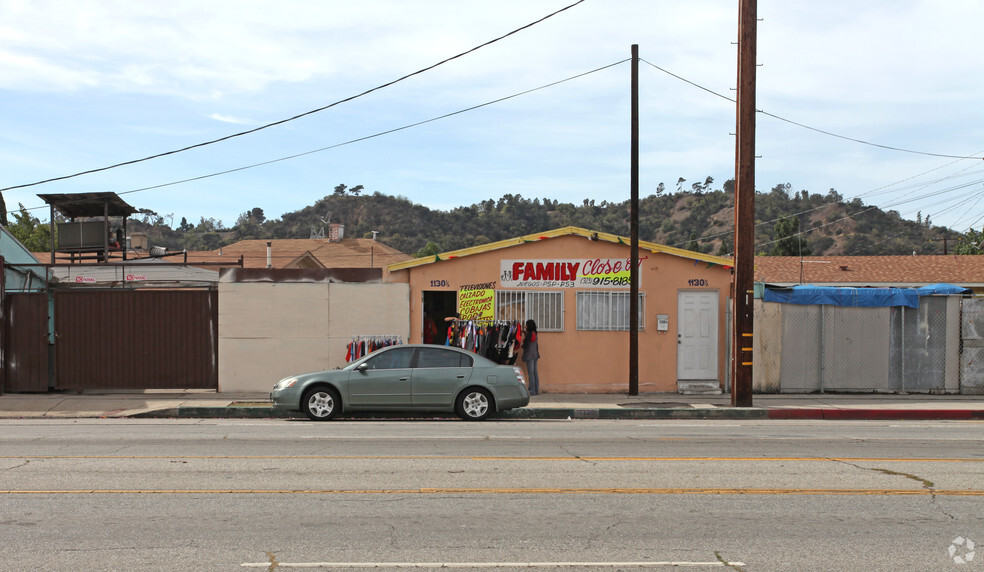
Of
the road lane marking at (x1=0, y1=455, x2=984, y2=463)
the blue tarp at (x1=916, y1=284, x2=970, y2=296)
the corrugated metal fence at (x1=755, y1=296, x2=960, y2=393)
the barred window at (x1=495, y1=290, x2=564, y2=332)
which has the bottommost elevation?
the road lane marking at (x1=0, y1=455, x2=984, y2=463)

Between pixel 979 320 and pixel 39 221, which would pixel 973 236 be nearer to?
pixel 979 320

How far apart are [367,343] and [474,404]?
4883 millimetres

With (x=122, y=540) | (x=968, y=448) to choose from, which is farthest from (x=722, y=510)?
(x=968, y=448)

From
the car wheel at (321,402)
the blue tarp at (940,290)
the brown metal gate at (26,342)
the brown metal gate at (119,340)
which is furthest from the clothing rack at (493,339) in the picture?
the blue tarp at (940,290)

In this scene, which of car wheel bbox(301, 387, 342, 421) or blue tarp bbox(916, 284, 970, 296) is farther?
blue tarp bbox(916, 284, 970, 296)

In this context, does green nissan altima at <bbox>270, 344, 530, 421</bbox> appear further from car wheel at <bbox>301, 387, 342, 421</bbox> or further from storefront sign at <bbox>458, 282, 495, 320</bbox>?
storefront sign at <bbox>458, 282, 495, 320</bbox>

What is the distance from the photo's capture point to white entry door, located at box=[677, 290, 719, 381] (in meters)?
18.9

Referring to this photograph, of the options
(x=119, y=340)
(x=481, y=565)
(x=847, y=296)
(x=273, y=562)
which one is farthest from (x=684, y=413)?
(x=119, y=340)

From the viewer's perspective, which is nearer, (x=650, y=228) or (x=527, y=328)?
(x=527, y=328)

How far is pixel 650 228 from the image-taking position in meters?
83.1

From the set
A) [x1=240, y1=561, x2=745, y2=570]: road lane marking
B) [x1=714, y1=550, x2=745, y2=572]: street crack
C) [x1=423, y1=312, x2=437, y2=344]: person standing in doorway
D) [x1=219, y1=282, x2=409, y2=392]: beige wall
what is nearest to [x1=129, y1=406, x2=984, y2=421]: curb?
[x1=219, y1=282, x2=409, y2=392]: beige wall

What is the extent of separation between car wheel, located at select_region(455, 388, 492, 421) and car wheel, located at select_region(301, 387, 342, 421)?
2108mm

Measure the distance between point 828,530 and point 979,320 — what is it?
14.5 metres

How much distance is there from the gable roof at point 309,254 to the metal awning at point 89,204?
48.3 ft
